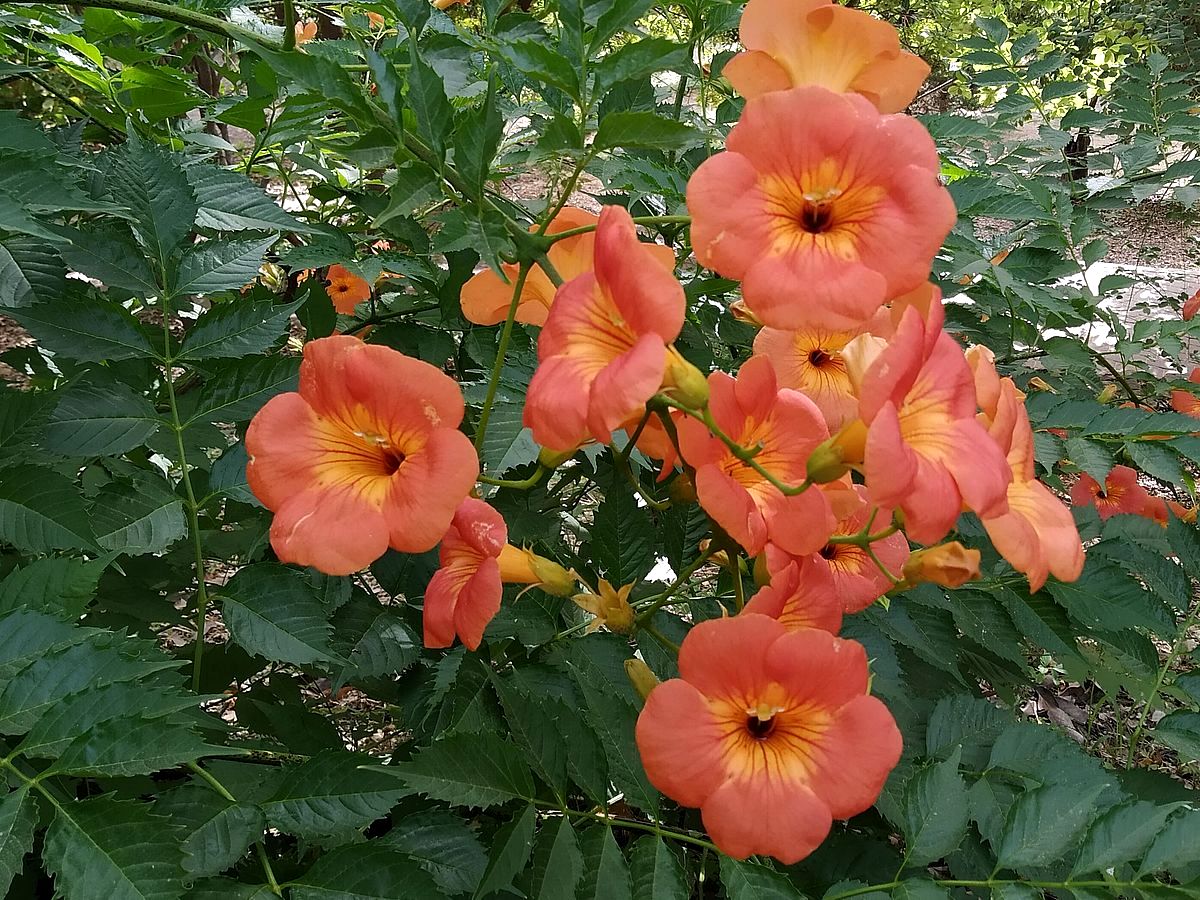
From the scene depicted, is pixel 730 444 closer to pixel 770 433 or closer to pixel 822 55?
pixel 770 433

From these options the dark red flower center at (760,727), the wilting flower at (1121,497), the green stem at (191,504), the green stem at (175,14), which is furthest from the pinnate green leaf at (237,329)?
the wilting flower at (1121,497)

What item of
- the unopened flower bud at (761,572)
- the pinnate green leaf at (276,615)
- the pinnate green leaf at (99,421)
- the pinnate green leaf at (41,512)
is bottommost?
the pinnate green leaf at (276,615)

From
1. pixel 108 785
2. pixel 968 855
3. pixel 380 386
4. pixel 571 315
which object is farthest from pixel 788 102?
pixel 108 785

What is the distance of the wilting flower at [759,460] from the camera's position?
30.6 inches

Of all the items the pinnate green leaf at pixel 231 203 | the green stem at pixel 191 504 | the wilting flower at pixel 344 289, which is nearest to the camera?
the green stem at pixel 191 504

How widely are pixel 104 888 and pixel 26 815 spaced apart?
0.31ft

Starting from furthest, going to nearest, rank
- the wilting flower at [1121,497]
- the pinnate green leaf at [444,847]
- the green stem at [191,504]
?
the wilting flower at [1121,497]
the green stem at [191,504]
the pinnate green leaf at [444,847]

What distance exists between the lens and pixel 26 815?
76 centimetres

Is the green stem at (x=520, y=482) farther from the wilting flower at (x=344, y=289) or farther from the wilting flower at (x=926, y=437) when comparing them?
the wilting flower at (x=344, y=289)

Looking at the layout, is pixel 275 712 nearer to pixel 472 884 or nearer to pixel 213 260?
pixel 472 884

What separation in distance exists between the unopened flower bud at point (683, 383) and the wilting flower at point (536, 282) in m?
0.24

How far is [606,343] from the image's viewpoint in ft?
2.51

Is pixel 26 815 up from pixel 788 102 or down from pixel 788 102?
down

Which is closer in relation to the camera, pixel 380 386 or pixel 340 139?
pixel 380 386
